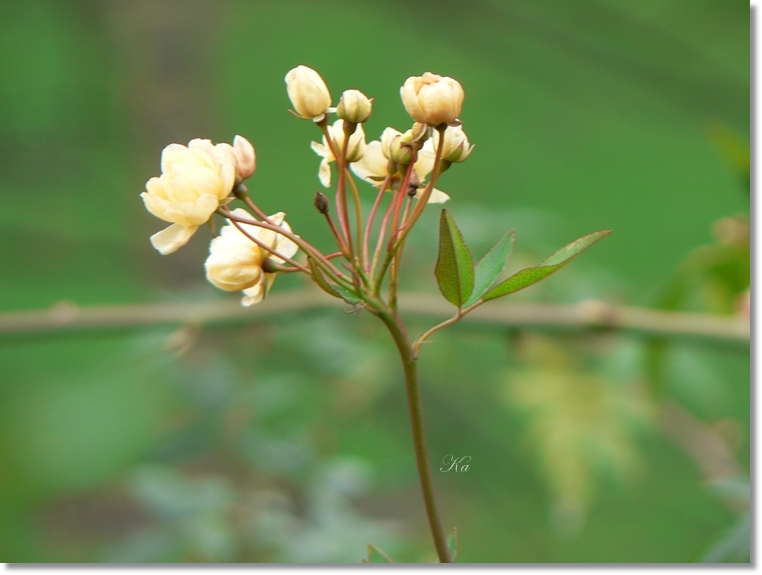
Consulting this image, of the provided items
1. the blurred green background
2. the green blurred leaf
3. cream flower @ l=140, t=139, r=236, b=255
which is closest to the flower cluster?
cream flower @ l=140, t=139, r=236, b=255

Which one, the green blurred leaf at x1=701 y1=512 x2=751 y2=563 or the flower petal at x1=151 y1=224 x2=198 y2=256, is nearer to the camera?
the flower petal at x1=151 y1=224 x2=198 y2=256

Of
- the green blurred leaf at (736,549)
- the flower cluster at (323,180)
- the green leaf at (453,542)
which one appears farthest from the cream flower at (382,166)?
the green blurred leaf at (736,549)

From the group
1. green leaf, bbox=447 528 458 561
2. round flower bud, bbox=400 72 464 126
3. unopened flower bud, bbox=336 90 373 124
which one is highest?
round flower bud, bbox=400 72 464 126

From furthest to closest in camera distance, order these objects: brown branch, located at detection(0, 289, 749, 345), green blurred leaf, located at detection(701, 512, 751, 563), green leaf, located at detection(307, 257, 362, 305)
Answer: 1. brown branch, located at detection(0, 289, 749, 345)
2. green blurred leaf, located at detection(701, 512, 751, 563)
3. green leaf, located at detection(307, 257, 362, 305)

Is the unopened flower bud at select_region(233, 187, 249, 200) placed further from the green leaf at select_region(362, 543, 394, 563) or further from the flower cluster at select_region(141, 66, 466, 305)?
the green leaf at select_region(362, 543, 394, 563)

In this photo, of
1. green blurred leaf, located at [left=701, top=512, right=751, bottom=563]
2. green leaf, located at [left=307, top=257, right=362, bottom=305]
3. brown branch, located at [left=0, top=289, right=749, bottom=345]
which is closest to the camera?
green leaf, located at [left=307, top=257, right=362, bottom=305]

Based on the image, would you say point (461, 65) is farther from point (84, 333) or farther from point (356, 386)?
point (84, 333)

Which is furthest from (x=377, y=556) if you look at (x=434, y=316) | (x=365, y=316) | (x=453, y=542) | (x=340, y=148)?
(x=365, y=316)

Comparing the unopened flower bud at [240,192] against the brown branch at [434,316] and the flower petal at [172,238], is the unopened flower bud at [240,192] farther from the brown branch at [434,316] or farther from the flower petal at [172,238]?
the brown branch at [434,316]

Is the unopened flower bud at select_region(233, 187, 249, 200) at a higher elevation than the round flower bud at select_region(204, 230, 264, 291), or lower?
higher
